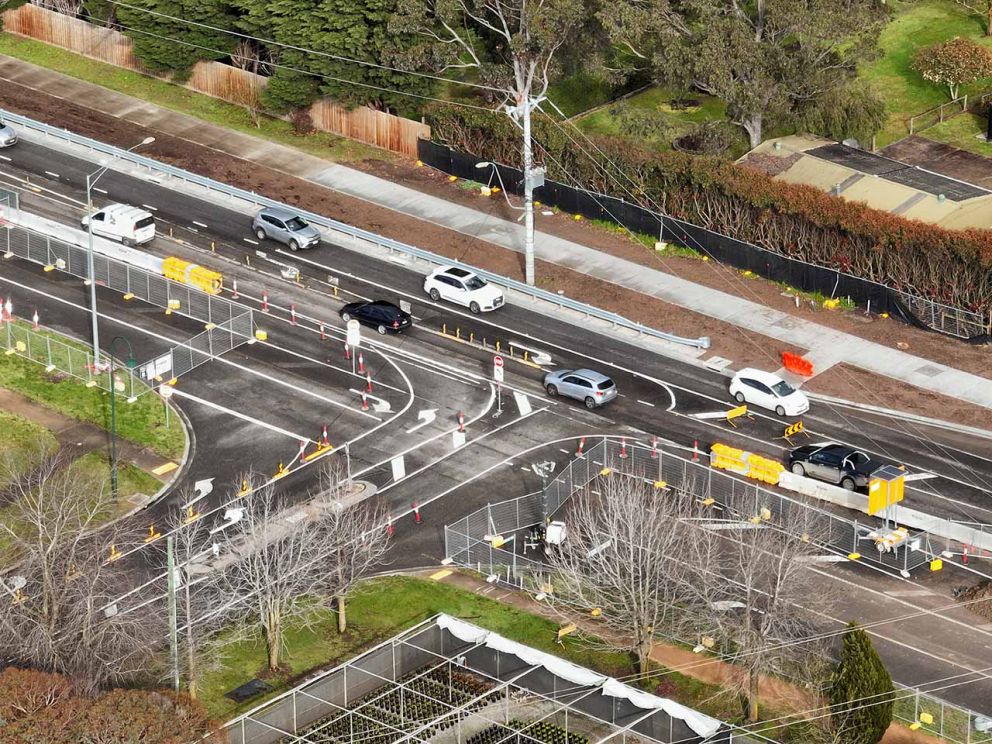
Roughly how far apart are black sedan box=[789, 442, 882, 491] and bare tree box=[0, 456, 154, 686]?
89.9 ft

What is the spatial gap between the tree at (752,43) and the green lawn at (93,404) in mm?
31888

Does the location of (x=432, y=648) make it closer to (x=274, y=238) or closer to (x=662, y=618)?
(x=662, y=618)

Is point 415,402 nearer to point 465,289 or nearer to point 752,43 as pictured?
point 465,289

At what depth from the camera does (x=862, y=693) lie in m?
60.7

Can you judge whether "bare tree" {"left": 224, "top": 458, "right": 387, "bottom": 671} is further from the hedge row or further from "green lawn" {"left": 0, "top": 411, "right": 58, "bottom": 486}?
the hedge row

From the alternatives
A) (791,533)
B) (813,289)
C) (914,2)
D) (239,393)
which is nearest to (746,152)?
(813,289)

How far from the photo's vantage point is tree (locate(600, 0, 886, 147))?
3844 inches

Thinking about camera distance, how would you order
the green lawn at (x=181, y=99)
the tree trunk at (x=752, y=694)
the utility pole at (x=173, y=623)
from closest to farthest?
the utility pole at (x=173, y=623) → the tree trunk at (x=752, y=694) → the green lawn at (x=181, y=99)

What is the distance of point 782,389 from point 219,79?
148 feet

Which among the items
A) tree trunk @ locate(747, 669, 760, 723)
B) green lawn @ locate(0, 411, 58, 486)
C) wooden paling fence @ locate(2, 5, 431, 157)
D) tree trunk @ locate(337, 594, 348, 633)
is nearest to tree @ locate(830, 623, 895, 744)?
tree trunk @ locate(747, 669, 760, 723)

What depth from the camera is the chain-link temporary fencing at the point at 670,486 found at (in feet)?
238

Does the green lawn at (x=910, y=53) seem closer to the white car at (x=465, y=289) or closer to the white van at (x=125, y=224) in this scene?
the white car at (x=465, y=289)

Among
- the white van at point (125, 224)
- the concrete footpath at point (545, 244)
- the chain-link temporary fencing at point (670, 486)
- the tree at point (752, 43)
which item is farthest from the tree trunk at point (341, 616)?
the tree at point (752, 43)

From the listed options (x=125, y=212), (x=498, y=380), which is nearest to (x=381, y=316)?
(x=498, y=380)
